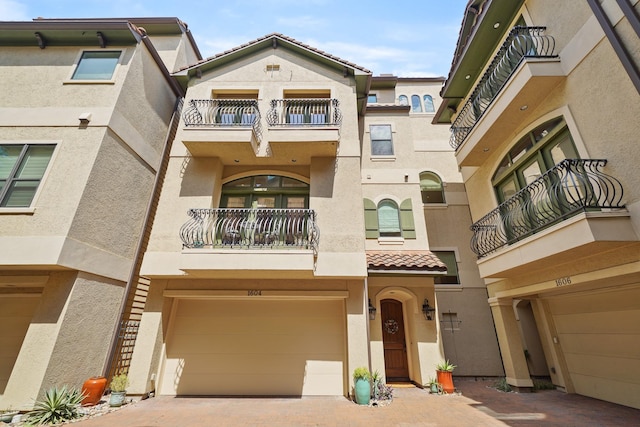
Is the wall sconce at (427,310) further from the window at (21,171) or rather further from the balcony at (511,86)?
the window at (21,171)

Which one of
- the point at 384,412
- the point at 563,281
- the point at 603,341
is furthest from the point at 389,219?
the point at 603,341

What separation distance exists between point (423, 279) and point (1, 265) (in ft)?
37.4

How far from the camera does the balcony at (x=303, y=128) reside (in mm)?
8516

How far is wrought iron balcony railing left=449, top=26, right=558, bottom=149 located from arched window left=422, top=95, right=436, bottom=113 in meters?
5.92

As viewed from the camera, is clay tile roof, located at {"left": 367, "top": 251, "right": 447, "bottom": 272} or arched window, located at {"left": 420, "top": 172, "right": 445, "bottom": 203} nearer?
clay tile roof, located at {"left": 367, "top": 251, "right": 447, "bottom": 272}

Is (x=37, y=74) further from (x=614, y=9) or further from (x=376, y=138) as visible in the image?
(x=614, y=9)

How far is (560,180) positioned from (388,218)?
567cm

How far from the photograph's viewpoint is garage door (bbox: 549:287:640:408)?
6691mm

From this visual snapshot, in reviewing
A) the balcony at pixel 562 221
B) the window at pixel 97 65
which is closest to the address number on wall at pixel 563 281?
the balcony at pixel 562 221

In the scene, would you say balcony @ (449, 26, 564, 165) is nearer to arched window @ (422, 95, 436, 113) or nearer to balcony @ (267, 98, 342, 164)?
balcony @ (267, 98, 342, 164)

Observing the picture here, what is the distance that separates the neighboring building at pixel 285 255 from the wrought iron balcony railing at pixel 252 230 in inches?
1.6

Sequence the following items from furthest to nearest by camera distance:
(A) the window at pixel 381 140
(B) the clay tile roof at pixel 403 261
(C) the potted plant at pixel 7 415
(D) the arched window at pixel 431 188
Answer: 1. (D) the arched window at pixel 431 188
2. (A) the window at pixel 381 140
3. (B) the clay tile roof at pixel 403 261
4. (C) the potted plant at pixel 7 415

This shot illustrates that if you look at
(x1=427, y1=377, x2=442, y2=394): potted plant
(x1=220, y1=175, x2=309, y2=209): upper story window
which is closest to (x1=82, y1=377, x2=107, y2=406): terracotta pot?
(x1=220, y1=175, x2=309, y2=209): upper story window

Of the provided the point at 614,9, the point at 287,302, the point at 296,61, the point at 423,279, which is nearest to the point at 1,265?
the point at 287,302
